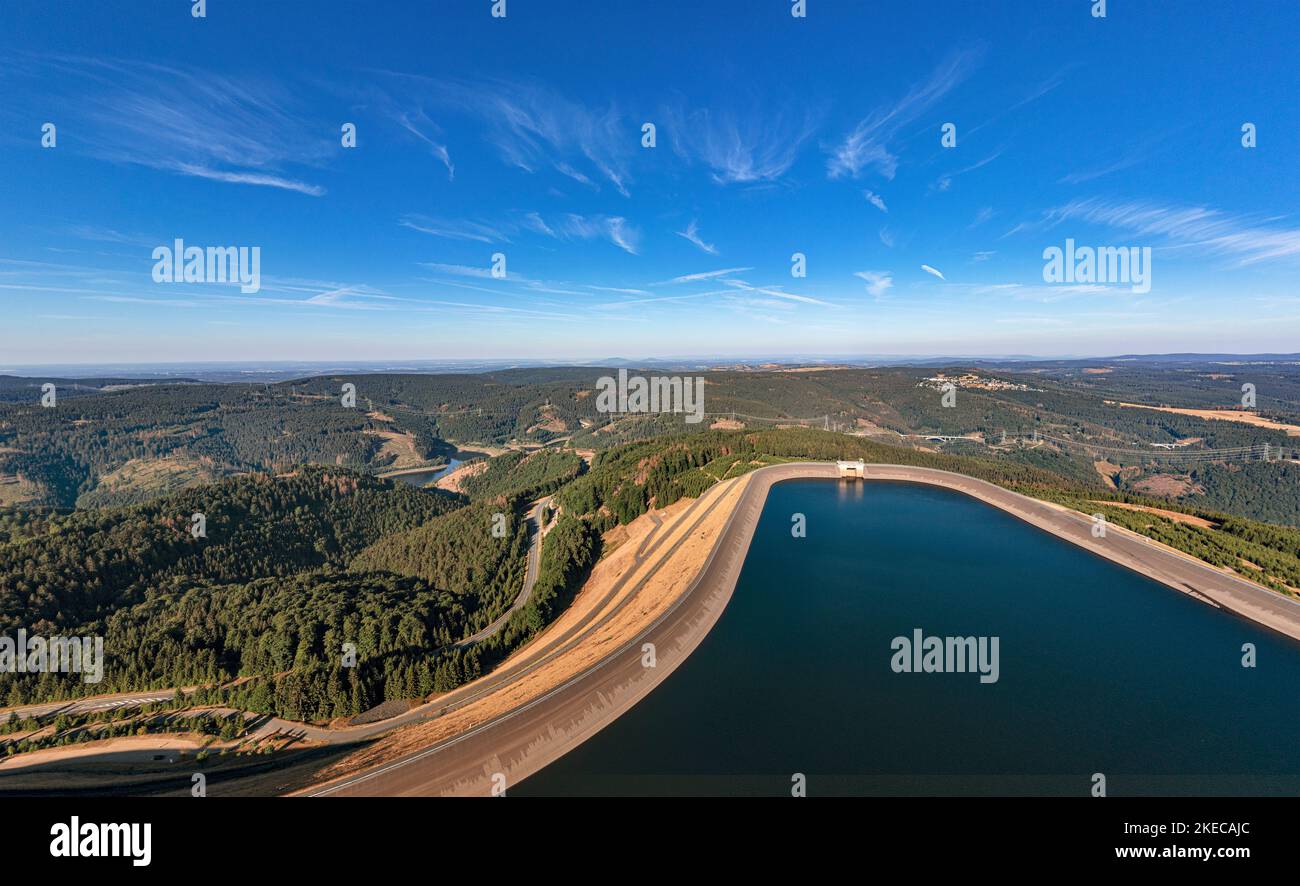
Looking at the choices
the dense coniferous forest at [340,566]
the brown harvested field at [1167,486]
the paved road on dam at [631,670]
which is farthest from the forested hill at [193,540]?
the brown harvested field at [1167,486]

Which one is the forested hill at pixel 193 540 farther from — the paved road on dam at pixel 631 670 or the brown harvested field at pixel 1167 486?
the brown harvested field at pixel 1167 486

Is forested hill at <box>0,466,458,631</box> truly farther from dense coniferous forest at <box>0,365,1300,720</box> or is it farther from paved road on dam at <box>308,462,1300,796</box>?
Result: paved road on dam at <box>308,462,1300,796</box>

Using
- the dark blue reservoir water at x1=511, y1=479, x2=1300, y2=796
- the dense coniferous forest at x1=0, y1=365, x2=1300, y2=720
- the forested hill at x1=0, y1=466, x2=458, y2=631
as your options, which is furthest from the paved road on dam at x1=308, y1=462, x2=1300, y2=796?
the forested hill at x1=0, y1=466, x2=458, y2=631

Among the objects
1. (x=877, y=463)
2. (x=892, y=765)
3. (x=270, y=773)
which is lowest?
(x=270, y=773)

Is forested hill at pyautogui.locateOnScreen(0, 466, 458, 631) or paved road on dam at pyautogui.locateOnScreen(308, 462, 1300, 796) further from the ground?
paved road on dam at pyautogui.locateOnScreen(308, 462, 1300, 796)

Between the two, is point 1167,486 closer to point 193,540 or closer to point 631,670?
point 631,670
